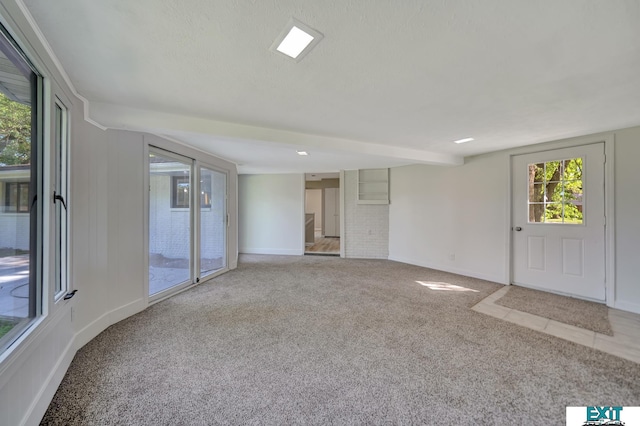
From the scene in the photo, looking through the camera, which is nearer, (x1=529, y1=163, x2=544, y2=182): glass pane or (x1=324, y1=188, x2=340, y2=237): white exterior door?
(x1=529, y1=163, x2=544, y2=182): glass pane

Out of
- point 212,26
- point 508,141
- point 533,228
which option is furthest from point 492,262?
point 212,26

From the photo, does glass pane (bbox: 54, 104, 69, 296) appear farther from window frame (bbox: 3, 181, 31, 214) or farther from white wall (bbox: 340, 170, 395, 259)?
white wall (bbox: 340, 170, 395, 259)

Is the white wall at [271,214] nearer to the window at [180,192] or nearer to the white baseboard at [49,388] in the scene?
the window at [180,192]

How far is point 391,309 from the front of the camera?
10.2 feet

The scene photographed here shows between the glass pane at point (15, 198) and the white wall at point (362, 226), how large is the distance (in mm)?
5543

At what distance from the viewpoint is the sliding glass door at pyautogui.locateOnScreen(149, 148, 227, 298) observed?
338 centimetres

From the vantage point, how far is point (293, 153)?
14.8 ft

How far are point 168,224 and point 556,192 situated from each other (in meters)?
5.71

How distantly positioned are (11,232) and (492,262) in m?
5.59

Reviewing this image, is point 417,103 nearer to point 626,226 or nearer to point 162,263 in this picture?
point 626,226

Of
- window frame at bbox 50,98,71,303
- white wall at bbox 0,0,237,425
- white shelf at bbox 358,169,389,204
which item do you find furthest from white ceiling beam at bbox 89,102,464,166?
white shelf at bbox 358,169,389,204

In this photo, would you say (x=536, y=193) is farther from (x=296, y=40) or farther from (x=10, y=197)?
(x=10, y=197)

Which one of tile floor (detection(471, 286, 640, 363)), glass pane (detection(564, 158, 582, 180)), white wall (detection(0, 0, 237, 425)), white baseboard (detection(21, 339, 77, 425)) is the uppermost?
glass pane (detection(564, 158, 582, 180))

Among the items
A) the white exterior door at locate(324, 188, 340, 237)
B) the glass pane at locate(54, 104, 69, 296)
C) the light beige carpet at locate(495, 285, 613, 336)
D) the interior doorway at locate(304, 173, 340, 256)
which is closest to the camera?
the glass pane at locate(54, 104, 69, 296)
